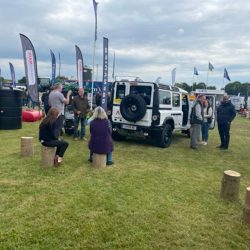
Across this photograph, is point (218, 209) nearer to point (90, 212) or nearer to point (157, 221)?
point (157, 221)

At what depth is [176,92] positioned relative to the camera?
10.6 m

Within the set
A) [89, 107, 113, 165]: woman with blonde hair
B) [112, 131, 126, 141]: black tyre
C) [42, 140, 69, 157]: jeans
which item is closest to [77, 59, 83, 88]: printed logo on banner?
[112, 131, 126, 141]: black tyre

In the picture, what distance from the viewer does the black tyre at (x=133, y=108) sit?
9078mm

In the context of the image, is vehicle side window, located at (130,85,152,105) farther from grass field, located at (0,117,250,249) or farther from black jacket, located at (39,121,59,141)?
black jacket, located at (39,121,59,141)

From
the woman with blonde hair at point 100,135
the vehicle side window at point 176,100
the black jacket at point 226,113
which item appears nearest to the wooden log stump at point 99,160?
the woman with blonde hair at point 100,135

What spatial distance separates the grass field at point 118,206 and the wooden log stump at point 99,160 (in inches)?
6.6

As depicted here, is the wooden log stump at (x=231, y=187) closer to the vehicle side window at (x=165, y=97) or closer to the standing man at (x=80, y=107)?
the vehicle side window at (x=165, y=97)

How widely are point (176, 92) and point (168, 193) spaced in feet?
19.3

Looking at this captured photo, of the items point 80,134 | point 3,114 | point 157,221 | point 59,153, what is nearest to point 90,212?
point 157,221

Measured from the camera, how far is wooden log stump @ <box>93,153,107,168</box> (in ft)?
21.7

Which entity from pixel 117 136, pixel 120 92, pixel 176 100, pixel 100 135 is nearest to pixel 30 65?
pixel 120 92

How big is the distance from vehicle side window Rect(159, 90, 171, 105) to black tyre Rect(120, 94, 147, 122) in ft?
2.28

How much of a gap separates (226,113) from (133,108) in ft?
10.5

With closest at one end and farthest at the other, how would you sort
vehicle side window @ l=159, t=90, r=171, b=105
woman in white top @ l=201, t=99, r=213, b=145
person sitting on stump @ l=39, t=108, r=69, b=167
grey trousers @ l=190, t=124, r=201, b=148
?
person sitting on stump @ l=39, t=108, r=69, b=167, vehicle side window @ l=159, t=90, r=171, b=105, grey trousers @ l=190, t=124, r=201, b=148, woman in white top @ l=201, t=99, r=213, b=145
